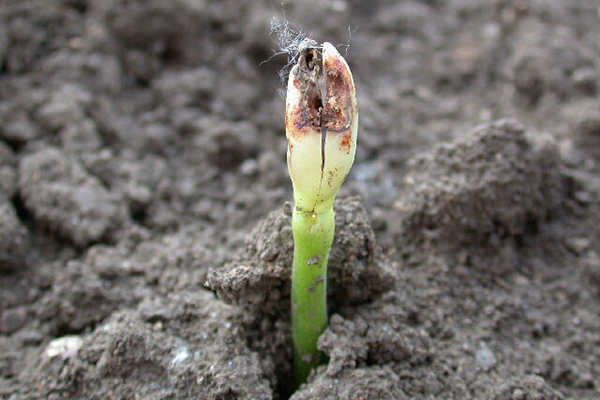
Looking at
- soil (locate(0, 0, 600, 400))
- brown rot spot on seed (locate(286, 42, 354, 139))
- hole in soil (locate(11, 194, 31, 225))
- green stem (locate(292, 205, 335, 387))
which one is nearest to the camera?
brown rot spot on seed (locate(286, 42, 354, 139))

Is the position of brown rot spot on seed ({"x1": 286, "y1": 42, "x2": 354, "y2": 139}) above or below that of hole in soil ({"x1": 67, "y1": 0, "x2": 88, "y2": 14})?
below

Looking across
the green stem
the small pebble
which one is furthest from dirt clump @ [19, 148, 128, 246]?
the small pebble

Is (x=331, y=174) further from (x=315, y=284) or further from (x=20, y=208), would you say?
(x=20, y=208)

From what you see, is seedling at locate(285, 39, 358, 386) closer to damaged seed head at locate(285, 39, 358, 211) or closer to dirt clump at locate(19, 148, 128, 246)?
damaged seed head at locate(285, 39, 358, 211)

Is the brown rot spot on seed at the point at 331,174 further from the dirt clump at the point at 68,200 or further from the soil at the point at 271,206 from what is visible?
the dirt clump at the point at 68,200

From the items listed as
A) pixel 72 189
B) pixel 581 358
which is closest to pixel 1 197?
pixel 72 189
